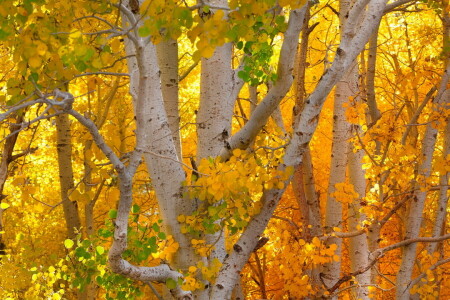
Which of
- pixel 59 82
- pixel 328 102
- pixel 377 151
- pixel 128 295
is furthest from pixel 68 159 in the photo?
pixel 328 102

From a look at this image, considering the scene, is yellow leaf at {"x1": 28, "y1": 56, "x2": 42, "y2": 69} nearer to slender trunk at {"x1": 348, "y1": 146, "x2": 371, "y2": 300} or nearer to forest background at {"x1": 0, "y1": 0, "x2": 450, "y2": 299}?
forest background at {"x1": 0, "y1": 0, "x2": 450, "y2": 299}

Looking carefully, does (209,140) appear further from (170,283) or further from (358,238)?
(358,238)

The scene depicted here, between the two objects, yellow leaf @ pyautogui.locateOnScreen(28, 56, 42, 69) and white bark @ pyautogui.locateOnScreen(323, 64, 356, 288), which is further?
white bark @ pyautogui.locateOnScreen(323, 64, 356, 288)

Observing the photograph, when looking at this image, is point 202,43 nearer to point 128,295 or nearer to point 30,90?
point 30,90

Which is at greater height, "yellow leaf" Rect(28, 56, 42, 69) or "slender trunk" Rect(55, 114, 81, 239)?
"slender trunk" Rect(55, 114, 81, 239)

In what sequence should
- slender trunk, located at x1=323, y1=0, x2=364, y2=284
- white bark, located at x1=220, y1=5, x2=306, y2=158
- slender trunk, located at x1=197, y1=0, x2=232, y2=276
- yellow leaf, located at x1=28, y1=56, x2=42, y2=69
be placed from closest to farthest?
yellow leaf, located at x1=28, y1=56, x2=42, y2=69 → white bark, located at x1=220, y1=5, x2=306, y2=158 → slender trunk, located at x1=197, y1=0, x2=232, y2=276 → slender trunk, located at x1=323, y1=0, x2=364, y2=284

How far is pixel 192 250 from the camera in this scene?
4328 mm

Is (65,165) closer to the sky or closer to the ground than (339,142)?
closer to the sky

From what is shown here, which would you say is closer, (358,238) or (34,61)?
(34,61)

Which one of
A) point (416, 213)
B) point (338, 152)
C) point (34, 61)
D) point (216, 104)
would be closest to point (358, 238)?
point (416, 213)

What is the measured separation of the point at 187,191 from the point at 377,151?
11.2 feet

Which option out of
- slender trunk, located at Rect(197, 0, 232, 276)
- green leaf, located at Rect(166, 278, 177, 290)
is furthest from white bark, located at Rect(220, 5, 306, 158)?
green leaf, located at Rect(166, 278, 177, 290)

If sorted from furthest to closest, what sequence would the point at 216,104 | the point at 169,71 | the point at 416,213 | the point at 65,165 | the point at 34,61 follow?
the point at 65,165, the point at 416,213, the point at 169,71, the point at 216,104, the point at 34,61

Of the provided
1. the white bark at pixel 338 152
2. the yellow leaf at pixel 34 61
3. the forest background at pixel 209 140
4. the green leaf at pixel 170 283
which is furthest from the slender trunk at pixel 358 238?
the yellow leaf at pixel 34 61
